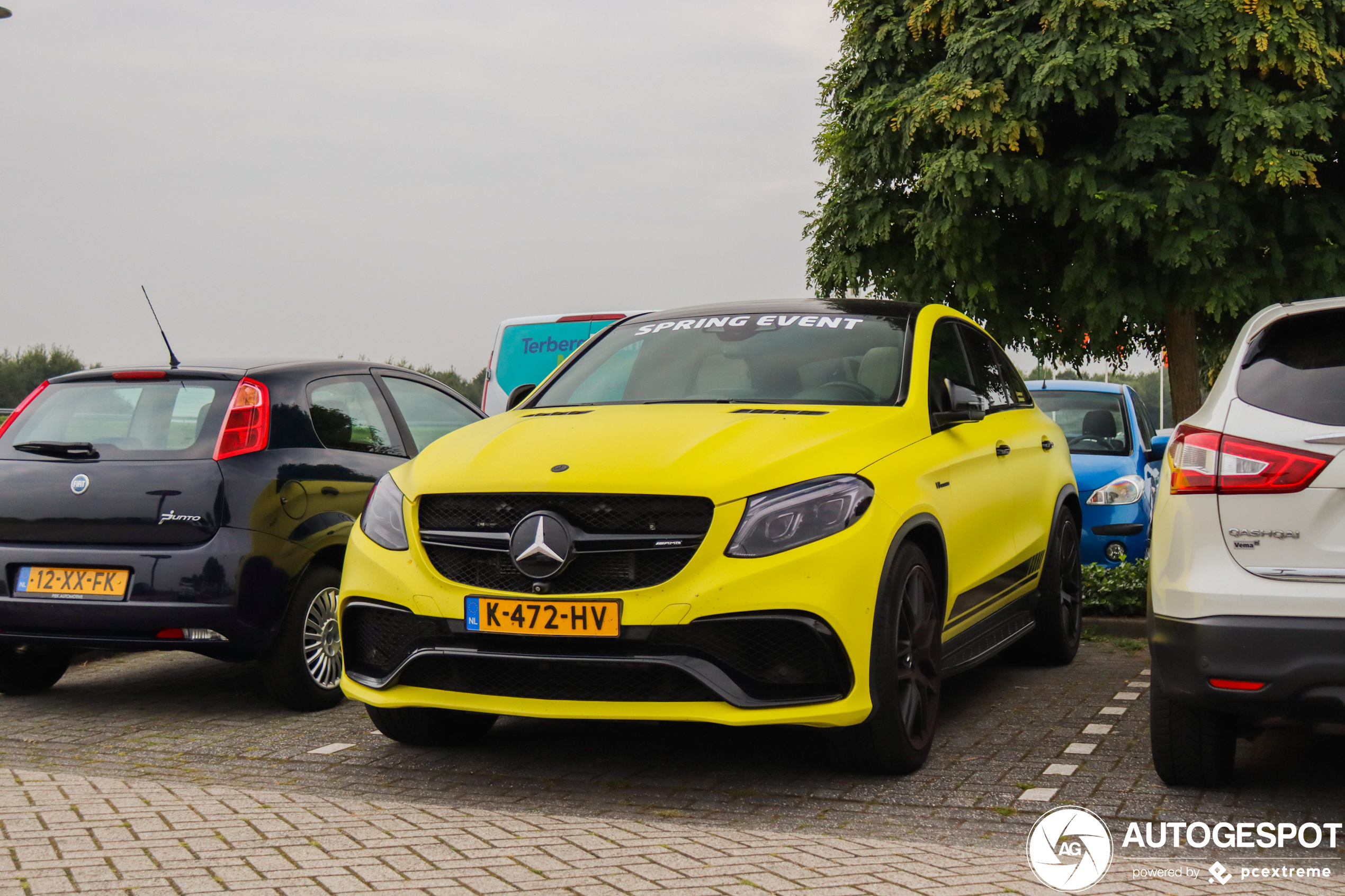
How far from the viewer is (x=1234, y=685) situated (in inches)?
157

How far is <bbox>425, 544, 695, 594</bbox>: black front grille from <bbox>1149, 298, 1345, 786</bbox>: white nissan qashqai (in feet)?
4.99

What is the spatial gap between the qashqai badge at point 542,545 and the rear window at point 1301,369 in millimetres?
2173

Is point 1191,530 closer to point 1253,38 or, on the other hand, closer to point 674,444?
point 674,444

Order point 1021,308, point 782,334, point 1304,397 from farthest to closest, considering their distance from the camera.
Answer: point 1021,308, point 782,334, point 1304,397

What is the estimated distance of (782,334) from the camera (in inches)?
234

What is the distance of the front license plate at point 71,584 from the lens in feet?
19.3

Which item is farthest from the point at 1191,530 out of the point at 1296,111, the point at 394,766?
the point at 1296,111

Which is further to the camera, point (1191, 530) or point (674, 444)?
point (674, 444)

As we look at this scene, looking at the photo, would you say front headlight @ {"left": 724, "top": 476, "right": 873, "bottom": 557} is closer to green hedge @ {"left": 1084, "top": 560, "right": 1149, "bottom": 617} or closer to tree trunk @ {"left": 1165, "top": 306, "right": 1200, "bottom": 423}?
green hedge @ {"left": 1084, "top": 560, "right": 1149, "bottom": 617}

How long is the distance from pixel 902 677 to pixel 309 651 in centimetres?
292

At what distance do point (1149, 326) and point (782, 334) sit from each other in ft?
47.4

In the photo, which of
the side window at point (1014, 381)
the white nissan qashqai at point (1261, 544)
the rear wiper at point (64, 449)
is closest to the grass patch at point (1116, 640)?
the side window at point (1014, 381)

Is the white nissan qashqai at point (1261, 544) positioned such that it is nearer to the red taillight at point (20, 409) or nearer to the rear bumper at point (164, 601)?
the rear bumper at point (164, 601)

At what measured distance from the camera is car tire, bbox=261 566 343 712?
6145 millimetres
